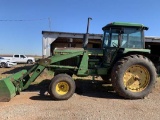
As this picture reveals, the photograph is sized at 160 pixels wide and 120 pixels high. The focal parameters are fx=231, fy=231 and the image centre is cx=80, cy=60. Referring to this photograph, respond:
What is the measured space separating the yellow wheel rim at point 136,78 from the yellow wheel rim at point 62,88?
2.14 meters

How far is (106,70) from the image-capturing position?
29.0 ft

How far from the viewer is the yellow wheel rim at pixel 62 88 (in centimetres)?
801

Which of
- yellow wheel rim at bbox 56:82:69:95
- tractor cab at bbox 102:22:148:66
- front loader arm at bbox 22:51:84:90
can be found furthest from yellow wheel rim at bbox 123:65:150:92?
yellow wheel rim at bbox 56:82:69:95

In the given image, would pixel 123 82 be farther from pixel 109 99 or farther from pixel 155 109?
pixel 155 109

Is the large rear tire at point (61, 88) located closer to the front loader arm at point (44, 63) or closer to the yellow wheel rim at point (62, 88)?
the yellow wheel rim at point (62, 88)

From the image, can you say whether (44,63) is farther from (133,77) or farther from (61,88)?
(133,77)

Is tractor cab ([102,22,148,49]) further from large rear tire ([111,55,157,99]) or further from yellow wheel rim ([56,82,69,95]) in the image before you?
yellow wheel rim ([56,82,69,95])

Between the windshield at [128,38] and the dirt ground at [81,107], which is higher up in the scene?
the windshield at [128,38]

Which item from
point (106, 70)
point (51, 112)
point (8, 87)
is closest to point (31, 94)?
point (8, 87)

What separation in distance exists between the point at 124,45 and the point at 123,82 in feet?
4.71

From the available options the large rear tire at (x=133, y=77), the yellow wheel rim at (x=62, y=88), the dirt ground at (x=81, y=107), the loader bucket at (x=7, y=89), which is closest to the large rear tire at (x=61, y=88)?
the yellow wheel rim at (x=62, y=88)

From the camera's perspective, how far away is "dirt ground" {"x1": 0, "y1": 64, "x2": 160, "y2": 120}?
6146 mm

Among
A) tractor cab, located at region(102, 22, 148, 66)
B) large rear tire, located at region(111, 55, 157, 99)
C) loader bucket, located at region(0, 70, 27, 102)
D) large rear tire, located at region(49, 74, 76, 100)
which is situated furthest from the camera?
tractor cab, located at region(102, 22, 148, 66)

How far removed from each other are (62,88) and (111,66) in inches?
83.5
